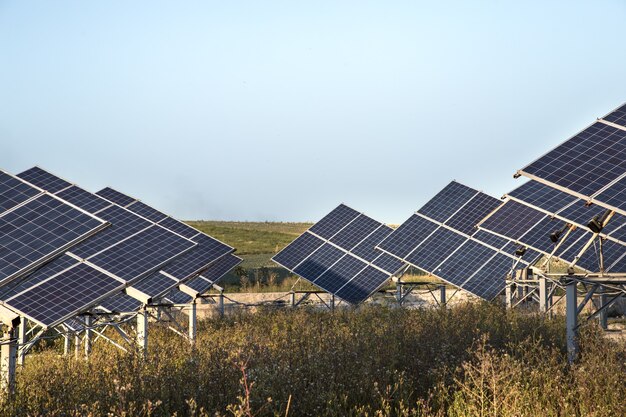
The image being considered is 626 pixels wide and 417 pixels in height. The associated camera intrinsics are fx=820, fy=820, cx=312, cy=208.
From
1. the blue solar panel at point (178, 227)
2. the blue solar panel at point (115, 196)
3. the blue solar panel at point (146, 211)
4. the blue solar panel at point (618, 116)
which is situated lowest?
the blue solar panel at point (178, 227)

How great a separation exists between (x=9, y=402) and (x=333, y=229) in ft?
76.0

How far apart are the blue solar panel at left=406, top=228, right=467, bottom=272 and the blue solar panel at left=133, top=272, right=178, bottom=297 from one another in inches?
416

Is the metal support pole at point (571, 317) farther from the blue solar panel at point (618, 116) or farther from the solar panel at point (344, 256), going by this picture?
the solar panel at point (344, 256)

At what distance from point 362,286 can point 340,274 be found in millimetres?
1284

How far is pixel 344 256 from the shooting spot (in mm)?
30031

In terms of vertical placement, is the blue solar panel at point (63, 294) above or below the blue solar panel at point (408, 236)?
below

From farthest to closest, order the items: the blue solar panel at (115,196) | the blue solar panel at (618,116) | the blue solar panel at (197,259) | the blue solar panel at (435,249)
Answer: the blue solar panel at (435,249) < the blue solar panel at (115,196) < the blue solar panel at (197,259) < the blue solar panel at (618,116)

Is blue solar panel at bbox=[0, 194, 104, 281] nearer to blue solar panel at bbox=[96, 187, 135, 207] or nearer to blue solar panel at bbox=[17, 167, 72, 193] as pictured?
blue solar panel at bbox=[17, 167, 72, 193]

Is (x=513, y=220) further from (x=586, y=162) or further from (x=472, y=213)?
(x=586, y=162)

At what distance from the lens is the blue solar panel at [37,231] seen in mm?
11836

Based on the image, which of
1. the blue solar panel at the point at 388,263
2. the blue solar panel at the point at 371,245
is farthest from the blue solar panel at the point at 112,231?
the blue solar panel at the point at 371,245

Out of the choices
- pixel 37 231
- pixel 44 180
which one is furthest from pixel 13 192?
pixel 44 180

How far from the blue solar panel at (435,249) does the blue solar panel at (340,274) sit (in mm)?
2309

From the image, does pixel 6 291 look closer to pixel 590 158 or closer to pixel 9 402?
pixel 9 402
